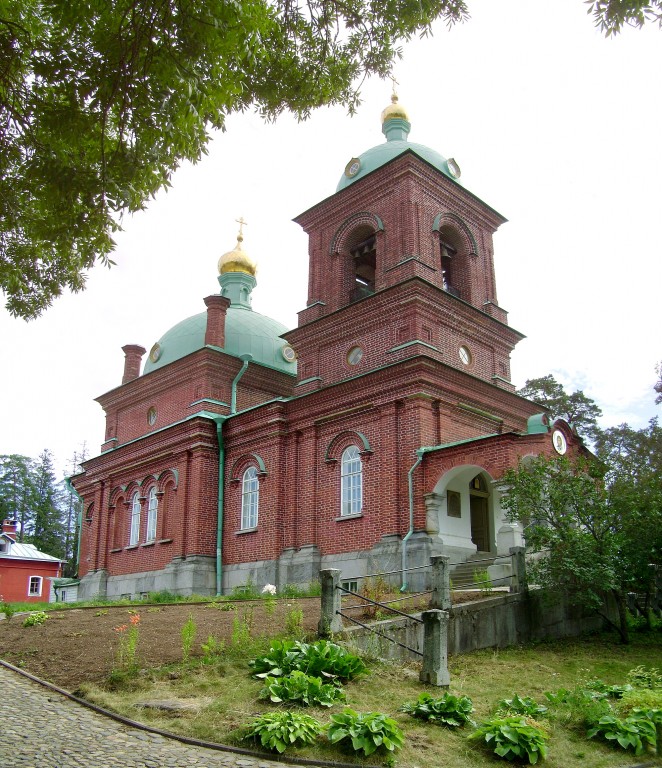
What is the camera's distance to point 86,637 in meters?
10.8

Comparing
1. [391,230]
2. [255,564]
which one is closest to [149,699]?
[255,564]

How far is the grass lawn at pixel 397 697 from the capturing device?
6656mm

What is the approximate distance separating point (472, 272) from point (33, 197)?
15.6 m

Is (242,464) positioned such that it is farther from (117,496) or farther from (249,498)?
(117,496)

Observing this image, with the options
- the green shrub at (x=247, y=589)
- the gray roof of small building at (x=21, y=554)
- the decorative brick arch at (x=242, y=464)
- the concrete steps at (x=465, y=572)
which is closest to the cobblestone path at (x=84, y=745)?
the concrete steps at (x=465, y=572)

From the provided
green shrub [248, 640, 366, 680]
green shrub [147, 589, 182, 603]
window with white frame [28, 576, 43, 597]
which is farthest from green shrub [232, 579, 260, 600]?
window with white frame [28, 576, 43, 597]

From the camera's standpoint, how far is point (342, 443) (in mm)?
18953

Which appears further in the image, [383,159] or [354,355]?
[383,159]

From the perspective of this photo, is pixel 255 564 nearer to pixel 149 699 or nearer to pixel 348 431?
pixel 348 431

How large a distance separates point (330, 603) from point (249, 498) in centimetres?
1189

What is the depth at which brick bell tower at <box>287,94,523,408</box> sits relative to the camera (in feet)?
62.7

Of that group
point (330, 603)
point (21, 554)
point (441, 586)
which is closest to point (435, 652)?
point (330, 603)

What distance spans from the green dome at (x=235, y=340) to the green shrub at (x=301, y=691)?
59.8 ft

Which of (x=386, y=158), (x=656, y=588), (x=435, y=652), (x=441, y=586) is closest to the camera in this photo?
(x=435, y=652)
